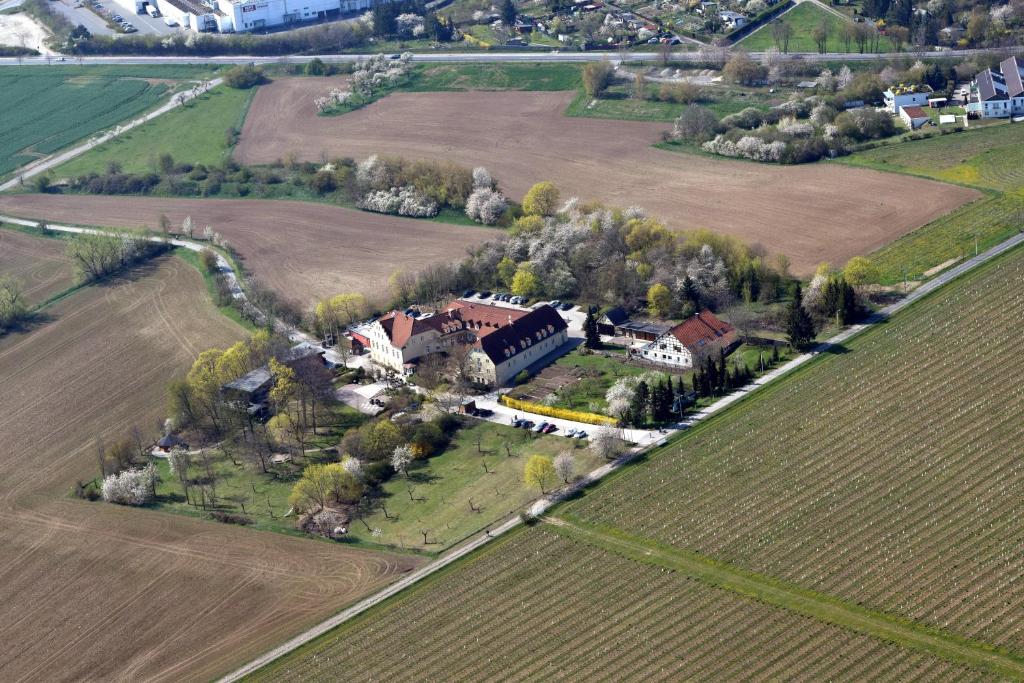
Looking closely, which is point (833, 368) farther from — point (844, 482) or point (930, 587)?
point (930, 587)

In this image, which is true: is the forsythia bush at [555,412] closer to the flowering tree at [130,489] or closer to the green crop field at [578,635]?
the green crop field at [578,635]

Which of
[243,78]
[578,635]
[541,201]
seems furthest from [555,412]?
[243,78]

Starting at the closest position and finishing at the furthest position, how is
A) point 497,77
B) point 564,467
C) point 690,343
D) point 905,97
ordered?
point 564,467
point 690,343
point 905,97
point 497,77

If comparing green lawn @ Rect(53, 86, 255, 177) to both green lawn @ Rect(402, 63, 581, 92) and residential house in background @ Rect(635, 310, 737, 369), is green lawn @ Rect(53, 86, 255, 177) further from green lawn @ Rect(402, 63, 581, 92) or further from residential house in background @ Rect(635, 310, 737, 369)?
residential house in background @ Rect(635, 310, 737, 369)

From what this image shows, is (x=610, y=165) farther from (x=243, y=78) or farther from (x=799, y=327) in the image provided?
(x=243, y=78)

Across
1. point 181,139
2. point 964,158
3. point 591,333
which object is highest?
point 181,139

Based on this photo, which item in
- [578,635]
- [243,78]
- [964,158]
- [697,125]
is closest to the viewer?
[578,635]

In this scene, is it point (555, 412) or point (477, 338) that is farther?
point (477, 338)
